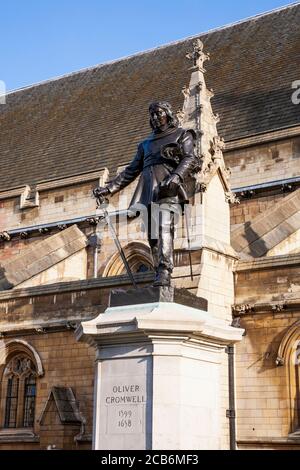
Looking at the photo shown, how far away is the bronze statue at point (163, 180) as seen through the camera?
754cm

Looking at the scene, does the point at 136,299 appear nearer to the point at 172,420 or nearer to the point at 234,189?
the point at 172,420

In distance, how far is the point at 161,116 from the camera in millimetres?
7898

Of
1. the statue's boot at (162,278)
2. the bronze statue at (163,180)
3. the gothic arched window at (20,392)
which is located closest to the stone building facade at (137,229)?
the gothic arched window at (20,392)

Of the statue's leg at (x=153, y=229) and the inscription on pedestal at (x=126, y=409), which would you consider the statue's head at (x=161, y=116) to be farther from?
the inscription on pedestal at (x=126, y=409)

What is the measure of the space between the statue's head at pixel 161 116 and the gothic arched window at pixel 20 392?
9.23 meters

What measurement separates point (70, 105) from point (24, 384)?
1395cm

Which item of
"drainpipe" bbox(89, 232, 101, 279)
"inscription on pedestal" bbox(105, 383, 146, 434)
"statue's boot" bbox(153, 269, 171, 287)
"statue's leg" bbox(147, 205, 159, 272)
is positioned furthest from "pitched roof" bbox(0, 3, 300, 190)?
"inscription on pedestal" bbox(105, 383, 146, 434)

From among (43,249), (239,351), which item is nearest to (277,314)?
(239,351)

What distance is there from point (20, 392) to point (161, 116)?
9959 millimetres

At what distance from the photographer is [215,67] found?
24016 mm

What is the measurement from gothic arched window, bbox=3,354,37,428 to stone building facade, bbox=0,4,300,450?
0.03m

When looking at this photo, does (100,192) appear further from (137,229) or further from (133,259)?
(133,259)

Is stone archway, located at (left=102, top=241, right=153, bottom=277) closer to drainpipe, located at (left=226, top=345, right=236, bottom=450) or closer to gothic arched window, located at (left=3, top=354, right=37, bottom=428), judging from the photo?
gothic arched window, located at (left=3, top=354, right=37, bottom=428)

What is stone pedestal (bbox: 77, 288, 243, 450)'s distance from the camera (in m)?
Result: 6.82
